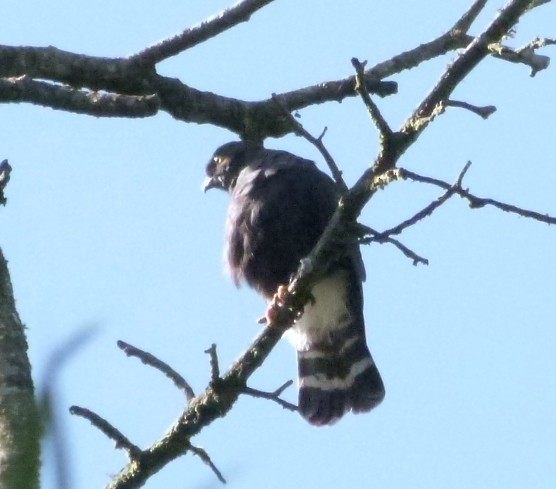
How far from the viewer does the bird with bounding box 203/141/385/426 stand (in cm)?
→ 506

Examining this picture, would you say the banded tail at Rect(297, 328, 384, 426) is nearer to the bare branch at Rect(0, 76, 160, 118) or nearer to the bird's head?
the bird's head

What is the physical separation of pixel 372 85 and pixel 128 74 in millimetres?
1213

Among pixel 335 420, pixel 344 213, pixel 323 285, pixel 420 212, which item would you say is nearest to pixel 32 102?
pixel 344 213

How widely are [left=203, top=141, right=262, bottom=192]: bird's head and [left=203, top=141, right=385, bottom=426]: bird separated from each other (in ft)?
1.12

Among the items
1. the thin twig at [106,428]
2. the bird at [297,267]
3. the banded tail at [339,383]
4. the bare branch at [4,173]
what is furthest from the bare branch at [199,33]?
the thin twig at [106,428]

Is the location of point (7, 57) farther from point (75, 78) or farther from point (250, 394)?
point (250, 394)

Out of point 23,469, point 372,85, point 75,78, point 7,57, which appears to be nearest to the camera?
point 23,469

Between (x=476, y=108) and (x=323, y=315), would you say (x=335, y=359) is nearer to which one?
(x=323, y=315)

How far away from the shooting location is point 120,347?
3.20m

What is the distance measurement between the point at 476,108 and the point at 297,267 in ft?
7.39

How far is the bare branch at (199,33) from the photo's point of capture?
4.59 metres

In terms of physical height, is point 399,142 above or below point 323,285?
below

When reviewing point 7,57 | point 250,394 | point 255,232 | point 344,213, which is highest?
point 7,57

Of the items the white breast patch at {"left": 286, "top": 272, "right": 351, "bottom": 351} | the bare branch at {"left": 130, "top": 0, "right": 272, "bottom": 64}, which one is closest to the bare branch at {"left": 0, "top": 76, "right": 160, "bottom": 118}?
the bare branch at {"left": 130, "top": 0, "right": 272, "bottom": 64}
